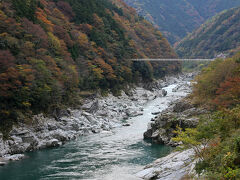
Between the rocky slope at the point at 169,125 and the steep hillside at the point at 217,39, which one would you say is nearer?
the rocky slope at the point at 169,125

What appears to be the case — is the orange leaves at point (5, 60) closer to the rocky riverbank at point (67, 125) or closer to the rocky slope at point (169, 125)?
the rocky riverbank at point (67, 125)

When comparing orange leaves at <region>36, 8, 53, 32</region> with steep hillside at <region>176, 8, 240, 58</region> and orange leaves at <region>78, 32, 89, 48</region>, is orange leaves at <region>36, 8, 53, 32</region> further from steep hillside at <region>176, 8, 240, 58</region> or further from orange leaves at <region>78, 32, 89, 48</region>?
steep hillside at <region>176, 8, 240, 58</region>

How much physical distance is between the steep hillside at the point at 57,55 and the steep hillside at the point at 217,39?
49.2 metres

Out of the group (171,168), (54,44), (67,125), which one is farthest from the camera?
(54,44)

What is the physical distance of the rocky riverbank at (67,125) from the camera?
18.7 m

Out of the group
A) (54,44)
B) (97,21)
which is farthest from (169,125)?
(97,21)

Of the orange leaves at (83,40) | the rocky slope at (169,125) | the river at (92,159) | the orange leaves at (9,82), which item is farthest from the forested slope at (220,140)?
the orange leaves at (83,40)

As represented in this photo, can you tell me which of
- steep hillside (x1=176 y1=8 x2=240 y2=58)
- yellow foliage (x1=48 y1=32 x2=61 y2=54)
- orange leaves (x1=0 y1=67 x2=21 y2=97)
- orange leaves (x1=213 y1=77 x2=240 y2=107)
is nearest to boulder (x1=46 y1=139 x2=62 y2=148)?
orange leaves (x1=0 y1=67 x2=21 y2=97)

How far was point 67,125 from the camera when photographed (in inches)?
946

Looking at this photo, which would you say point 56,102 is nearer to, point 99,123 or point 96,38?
point 99,123

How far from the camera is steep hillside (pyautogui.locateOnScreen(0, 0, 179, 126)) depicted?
21.7 m

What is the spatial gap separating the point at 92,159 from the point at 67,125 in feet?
25.0

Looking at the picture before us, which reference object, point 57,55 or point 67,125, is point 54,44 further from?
point 67,125

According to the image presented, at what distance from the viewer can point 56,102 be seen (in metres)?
26.0
